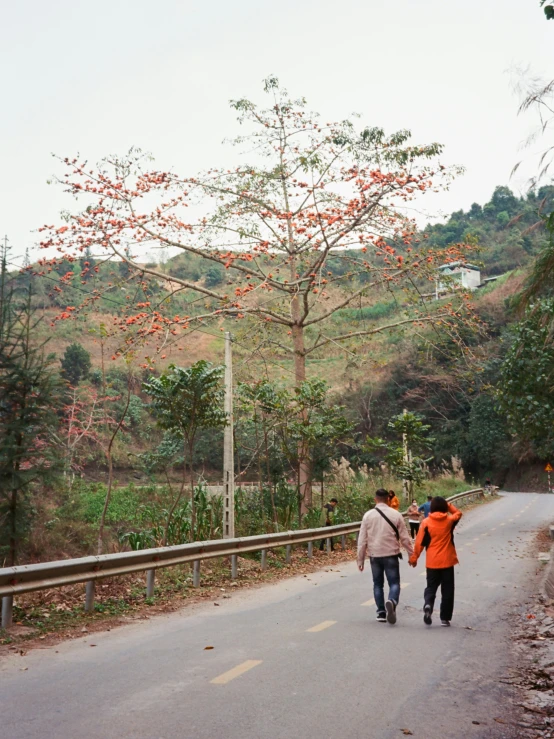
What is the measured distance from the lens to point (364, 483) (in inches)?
1171

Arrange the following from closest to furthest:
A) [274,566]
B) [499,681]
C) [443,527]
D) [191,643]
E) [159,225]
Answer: [499,681]
[191,643]
[443,527]
[274,566]
[159,225]

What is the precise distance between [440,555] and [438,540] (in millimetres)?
193

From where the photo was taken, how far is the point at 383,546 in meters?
9.92

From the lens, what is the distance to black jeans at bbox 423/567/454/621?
31.4 ft

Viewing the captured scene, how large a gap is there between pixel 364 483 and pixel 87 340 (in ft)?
183

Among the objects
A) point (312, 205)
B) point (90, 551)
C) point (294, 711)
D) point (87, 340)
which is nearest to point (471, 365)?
point (312, 205)

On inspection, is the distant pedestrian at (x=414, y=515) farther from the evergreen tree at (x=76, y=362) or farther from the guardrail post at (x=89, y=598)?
the evergreen tree at (x=76, y=362)

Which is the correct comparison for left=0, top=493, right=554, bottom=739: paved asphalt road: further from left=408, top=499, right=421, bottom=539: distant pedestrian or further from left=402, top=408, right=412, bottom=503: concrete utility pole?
left=402, top=408, right=412, bottom=503: concrete utility pole

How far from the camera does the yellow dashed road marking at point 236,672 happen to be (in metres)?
6.40

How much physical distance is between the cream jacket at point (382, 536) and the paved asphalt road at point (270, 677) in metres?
0.91

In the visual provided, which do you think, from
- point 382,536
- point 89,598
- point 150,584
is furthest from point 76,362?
point 382,536

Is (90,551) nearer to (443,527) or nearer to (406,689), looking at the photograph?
(443,527)

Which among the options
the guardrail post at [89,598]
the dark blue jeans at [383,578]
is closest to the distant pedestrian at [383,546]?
the dark blue jeans at [383,578]

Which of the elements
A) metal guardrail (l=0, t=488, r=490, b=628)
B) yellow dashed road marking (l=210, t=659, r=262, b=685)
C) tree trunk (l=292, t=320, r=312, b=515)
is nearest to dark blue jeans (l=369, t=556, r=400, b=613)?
yellow dashed road marking (l=210, t=659, r=262, b=685)
